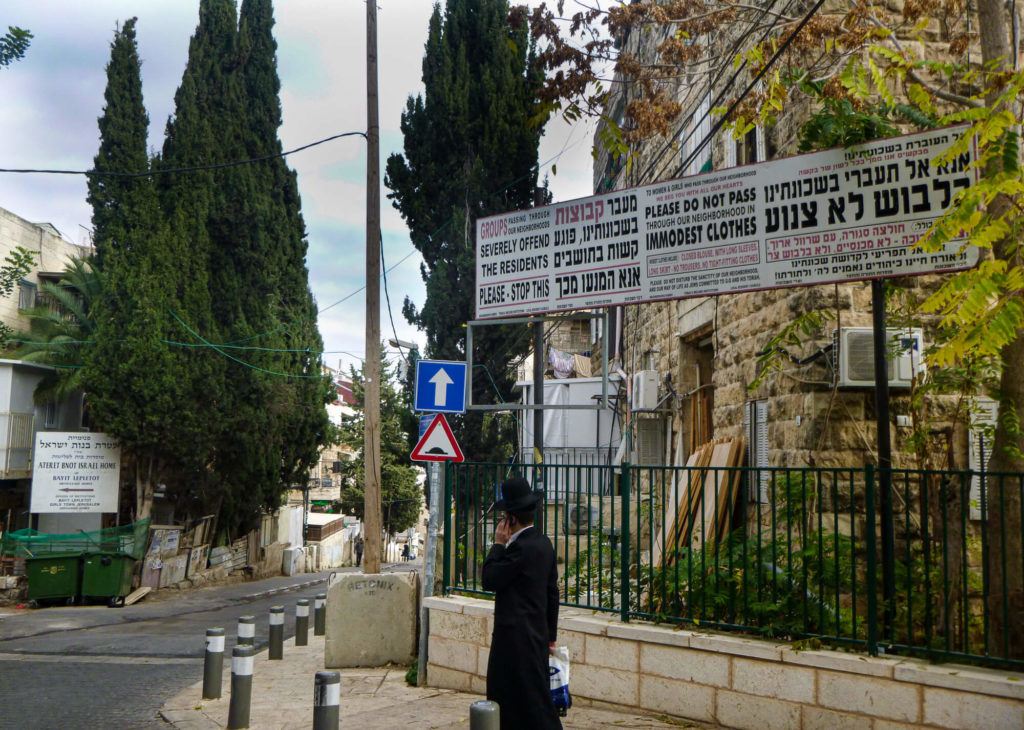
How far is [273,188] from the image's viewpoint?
3069 cm

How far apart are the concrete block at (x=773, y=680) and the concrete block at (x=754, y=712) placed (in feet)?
0.17

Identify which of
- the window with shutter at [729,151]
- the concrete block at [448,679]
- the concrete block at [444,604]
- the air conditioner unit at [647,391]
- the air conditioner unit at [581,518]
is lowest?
the concrete block at [448,679]

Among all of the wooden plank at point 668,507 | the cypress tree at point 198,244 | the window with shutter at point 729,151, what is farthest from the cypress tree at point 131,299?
the window with shutter at point 729,151

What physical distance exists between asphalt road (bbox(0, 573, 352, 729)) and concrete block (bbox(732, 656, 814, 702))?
4944mm

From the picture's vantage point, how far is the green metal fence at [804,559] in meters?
5.89

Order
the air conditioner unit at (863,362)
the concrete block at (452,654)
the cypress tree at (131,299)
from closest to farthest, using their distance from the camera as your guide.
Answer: the air conditioner unit at (863,362), the concrete block at (452,654), the cypress tree at (131,299)

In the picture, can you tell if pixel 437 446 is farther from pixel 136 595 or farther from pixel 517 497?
pixel 136 595

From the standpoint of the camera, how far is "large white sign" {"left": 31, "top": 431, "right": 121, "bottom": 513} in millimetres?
23234

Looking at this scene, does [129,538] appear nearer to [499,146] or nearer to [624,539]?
[499,146]

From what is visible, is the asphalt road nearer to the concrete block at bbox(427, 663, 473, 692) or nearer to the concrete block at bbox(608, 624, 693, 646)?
the concrete block at bbox(427, 663, 473, 692)

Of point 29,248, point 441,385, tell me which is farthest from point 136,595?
point 441,385

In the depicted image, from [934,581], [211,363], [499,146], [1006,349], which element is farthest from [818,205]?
[211,363]

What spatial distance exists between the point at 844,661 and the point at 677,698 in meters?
1.35

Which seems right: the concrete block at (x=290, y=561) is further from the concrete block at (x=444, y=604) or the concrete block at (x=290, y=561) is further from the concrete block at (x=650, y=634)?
the concrete block at (x=650, y=634)
